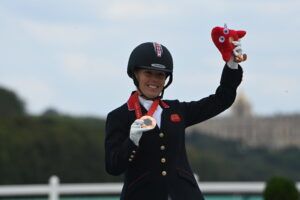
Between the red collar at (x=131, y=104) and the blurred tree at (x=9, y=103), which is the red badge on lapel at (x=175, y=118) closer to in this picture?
the red collar at (x=131, y=104)

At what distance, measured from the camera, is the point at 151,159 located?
451 cm

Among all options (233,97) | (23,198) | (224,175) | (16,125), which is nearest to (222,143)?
(224,175)

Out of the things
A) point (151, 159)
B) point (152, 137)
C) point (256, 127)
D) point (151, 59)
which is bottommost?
point (151, 159)

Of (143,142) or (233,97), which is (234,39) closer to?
(233,97)

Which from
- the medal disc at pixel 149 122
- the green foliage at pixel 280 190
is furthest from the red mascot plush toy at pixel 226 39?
the green foliage at pixel 280 190

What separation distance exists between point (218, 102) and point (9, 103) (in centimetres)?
5993

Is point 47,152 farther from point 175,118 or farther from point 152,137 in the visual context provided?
point 152,137

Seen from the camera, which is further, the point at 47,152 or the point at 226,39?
the point at 47,152

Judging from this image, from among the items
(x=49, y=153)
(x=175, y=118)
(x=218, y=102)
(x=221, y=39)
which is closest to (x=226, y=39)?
(x=221, y=39)

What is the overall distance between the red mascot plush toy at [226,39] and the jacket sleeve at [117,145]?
593 millimetres

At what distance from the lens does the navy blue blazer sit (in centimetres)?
444

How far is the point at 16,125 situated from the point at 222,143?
46.5 m

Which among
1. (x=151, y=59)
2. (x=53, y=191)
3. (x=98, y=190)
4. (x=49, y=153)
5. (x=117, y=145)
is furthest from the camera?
(x=49, y=153)

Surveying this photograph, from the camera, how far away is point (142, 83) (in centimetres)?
461
